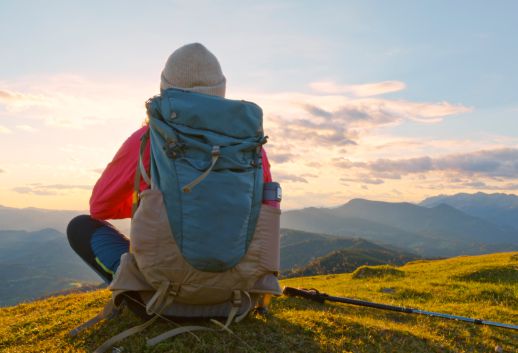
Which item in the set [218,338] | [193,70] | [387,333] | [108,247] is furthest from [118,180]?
[387,333]

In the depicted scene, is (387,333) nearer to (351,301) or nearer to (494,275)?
(351,301)

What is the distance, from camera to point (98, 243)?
20.8ft

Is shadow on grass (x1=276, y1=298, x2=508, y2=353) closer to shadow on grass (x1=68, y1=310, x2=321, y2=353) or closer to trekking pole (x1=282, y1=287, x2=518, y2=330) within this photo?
trekking pole (x1=282, y1=287, x2=518, y2=330)

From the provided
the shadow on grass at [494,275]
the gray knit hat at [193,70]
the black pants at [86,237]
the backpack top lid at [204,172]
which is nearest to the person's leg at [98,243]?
the black pants at [86,237]

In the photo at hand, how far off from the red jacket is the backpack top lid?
0.48 metres

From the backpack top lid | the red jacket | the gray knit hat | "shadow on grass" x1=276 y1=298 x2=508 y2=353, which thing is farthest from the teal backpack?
"shadow on grass" x1=276 y1=298 x2=508 y2=353

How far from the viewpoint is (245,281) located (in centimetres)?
562

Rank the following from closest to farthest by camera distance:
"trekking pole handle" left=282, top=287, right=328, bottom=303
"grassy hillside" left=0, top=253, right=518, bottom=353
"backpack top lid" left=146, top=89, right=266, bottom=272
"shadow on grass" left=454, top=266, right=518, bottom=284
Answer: "backpack top lid" left=146, top=89, right=266, bottom=272
"grassy hillside" left=0, top=253, right=518, bottom=353
"trekking pole handle" left=282, top=287, right=328, bottom=303
"shadow on grass" left=454, top=266, right=518, bottom=284

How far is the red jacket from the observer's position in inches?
225

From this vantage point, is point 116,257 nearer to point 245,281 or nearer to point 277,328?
point 245,281

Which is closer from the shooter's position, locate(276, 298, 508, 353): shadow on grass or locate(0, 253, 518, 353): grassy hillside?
locate(0, 253, 518, 353): grassy hillside

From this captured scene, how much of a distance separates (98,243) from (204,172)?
2.50 metres

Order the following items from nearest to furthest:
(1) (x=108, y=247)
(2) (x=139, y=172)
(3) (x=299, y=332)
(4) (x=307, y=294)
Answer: (2) (x=139, y=172), (1) (x=108, y=247), (3) (x=299, y=332), (4) (x=307, y=294)

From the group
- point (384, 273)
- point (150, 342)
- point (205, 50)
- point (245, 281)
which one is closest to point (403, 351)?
point (245, 281)
